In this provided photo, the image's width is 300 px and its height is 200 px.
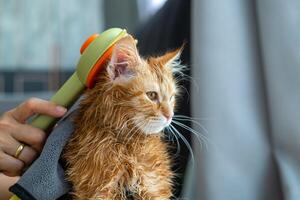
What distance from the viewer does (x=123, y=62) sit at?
0.48 metres

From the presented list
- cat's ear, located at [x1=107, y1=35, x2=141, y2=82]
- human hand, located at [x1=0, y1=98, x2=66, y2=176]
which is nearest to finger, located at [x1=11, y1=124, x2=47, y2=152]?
human hand, located at [x1=0, y1=98, x2=66, y2=176]

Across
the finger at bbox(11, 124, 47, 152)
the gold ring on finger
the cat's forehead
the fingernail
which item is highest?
the cat's forehead

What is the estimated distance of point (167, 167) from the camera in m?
0.52

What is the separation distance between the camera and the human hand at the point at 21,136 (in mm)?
566

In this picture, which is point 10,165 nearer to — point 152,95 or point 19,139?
point 19,139

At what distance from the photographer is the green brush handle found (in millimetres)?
531

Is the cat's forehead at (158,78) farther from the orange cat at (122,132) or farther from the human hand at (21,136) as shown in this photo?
the human hand at (21,136)

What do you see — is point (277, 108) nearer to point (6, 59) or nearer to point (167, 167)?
point (167, 167)

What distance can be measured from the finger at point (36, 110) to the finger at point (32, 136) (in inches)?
1.0

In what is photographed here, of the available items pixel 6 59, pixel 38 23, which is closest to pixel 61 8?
pixel 38 23

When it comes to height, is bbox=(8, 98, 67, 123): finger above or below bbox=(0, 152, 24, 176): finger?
above

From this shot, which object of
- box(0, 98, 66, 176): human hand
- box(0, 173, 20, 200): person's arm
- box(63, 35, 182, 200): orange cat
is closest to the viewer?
box(63, 35, 182, 200): orange cat

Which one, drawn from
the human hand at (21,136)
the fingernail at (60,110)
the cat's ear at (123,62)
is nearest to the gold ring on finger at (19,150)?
the human hand at (21,136)

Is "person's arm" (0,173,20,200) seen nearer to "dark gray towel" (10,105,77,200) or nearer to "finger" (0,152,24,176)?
"finger" (0,152,24,176)
